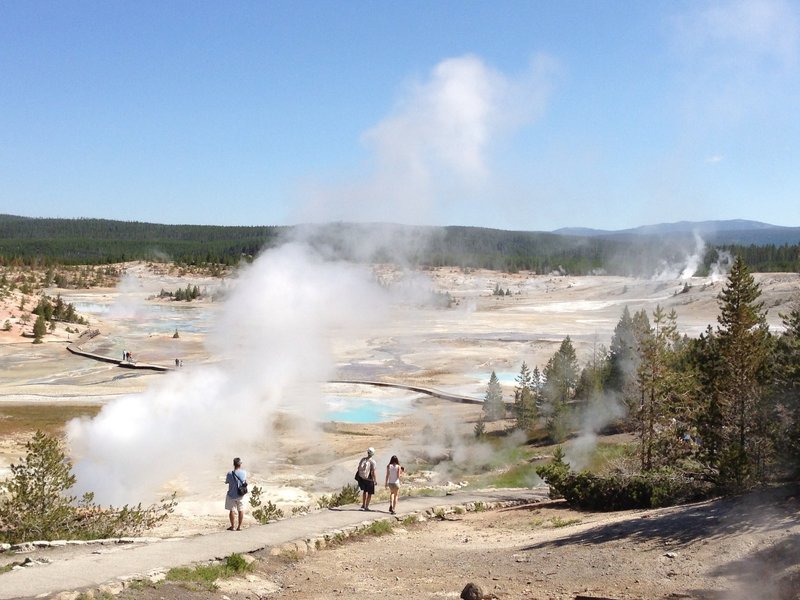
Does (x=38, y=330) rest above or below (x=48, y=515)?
below

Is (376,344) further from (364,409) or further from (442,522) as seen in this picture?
(442,522)

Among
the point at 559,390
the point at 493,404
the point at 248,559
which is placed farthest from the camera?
the point at 493,404

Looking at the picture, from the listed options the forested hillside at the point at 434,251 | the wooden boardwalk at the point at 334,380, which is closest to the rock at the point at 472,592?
the wooden boardwalk at the point at 334,380

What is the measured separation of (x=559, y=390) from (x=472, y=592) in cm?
2285

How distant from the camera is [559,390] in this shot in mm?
30891

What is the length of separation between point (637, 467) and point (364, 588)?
1046 centimetres

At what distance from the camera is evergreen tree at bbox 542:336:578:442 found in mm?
27359

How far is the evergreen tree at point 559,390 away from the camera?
27.4m

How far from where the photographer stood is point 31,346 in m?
51.9

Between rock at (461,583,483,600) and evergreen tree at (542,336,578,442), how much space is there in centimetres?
1897

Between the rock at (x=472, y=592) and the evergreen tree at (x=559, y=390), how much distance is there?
62.2ft

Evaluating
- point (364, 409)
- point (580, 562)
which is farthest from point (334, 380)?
point (580, 562)

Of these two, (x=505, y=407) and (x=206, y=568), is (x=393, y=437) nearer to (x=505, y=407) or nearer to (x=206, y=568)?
(x=505, y=407)

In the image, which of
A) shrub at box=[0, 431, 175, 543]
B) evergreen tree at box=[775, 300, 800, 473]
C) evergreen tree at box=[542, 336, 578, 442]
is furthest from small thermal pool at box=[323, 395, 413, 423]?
shrub at box=[0, 431, 175, 543]
